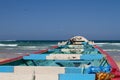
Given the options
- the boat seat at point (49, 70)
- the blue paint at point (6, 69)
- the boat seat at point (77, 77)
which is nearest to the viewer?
the boat seat at point (77, 77)

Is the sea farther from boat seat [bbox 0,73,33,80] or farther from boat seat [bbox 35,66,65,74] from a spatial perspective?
boat seat [bbox 0,73,33,80]

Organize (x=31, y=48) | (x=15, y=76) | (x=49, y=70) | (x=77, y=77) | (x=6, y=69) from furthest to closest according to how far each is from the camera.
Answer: (x=31, y=48) < (x=6, y=69) < (x=49, y=70) < (x=15, y=76) < (x=77, y=77)

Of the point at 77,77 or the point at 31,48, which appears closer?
the point at 77,77

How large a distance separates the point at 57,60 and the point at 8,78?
293cm

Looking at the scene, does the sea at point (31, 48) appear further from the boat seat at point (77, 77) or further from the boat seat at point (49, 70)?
the boat seat at point (77, 77)

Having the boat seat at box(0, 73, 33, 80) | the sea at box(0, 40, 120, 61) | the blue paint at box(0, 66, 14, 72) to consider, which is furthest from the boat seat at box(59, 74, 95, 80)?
the sea at box(0, 40, 120, 61)

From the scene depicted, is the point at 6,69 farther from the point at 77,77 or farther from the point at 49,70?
the point at 77,77

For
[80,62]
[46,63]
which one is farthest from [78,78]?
[46,63]

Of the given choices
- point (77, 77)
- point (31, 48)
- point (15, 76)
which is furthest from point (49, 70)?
point (31, 48)

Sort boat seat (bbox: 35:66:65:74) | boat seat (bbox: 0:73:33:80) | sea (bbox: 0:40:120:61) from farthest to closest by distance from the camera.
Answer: sea (bbox: 0:40:120:61)
boat seat (bbox: 35:66:65:74)
boat seat (bbox: 0:73:33:80)

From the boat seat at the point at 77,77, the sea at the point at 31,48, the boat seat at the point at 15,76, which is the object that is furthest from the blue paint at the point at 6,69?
the sea at the point at 31,48

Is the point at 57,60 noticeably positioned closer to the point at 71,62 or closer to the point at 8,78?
the point at 71,62

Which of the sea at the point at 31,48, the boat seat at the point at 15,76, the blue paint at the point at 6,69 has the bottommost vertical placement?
the sea at the point at 31,48

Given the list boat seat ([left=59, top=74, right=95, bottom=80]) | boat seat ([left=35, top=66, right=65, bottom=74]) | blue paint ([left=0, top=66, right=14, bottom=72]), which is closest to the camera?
boat seat ([left=59, top=74, right=95, bottom=80])
